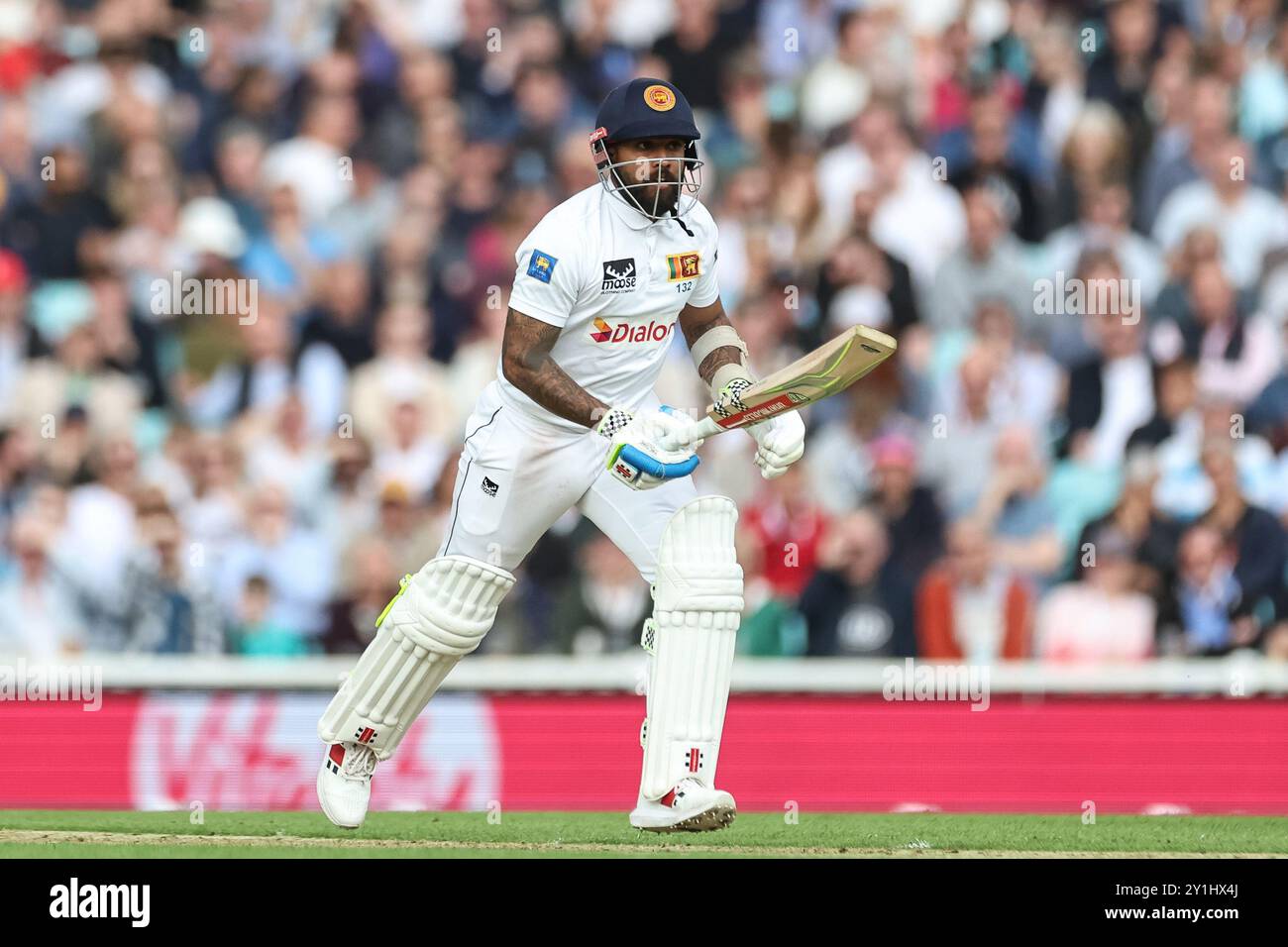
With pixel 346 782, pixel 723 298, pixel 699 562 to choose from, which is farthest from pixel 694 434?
pixel 723 298

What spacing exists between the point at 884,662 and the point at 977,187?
3.26 meters

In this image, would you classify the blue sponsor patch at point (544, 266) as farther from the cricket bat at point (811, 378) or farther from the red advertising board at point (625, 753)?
the red advertising board at point (625, 753)

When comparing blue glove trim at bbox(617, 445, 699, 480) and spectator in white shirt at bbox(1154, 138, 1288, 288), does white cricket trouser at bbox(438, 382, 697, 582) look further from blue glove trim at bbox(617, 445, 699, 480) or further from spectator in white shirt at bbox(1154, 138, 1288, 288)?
spectator in white shirt at bbox(1154, 138, 1288, 288)

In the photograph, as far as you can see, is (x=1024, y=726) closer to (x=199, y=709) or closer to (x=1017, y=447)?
(x=1017, y=447)

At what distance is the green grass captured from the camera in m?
7.25

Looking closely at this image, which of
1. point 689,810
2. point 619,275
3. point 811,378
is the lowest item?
point 689,810

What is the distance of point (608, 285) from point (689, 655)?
1237 millimetres

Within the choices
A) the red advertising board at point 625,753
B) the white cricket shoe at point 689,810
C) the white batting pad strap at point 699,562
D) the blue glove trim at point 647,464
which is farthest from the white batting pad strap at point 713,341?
the red advertising board at point 625,753

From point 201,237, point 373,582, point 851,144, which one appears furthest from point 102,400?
point 851,144

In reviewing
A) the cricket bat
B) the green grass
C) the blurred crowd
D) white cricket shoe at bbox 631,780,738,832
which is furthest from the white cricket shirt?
the blurred crowd

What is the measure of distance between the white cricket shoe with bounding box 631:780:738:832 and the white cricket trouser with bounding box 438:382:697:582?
77 centimetres

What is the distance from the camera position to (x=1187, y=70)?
1306 centimetres

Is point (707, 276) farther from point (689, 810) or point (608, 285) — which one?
point (689, 810)

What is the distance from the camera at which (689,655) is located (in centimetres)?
709
